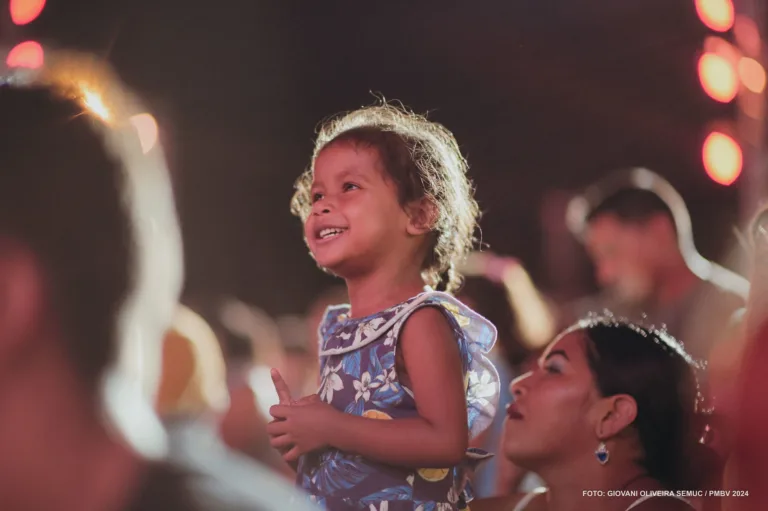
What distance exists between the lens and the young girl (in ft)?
4.13

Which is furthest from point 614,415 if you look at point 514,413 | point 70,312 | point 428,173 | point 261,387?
point 261,387

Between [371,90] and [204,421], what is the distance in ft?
4.92

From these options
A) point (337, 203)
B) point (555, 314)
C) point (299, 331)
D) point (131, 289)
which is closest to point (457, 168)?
point (337, 203)

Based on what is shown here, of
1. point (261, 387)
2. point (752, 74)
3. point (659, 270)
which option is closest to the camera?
point (659, 270)

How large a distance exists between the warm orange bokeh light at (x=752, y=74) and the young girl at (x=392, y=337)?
178 cm

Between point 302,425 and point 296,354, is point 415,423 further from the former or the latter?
point 296,354

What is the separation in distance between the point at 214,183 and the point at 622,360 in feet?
5.97

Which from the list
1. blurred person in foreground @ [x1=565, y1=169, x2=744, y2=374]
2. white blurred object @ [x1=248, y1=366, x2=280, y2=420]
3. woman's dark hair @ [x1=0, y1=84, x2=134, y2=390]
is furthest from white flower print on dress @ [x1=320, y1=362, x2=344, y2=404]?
white blurred object @ [x1=248, y1=366, x2=280, y2=420]

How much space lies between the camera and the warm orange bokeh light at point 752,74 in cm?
293

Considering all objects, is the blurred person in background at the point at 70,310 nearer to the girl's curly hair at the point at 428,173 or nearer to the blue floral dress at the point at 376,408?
the blue floral dress at the point at 376,408

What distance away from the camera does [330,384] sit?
1373 millimetres

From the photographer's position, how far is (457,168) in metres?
1.64

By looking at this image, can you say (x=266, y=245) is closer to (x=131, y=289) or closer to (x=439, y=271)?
(x=439, y=271)

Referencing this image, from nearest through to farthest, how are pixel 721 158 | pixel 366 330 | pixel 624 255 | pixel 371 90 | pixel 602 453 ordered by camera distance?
pixel 366 330 → pixel 602 453 → pixel 371 90 → pixel 624 255 → pixel 721 158
